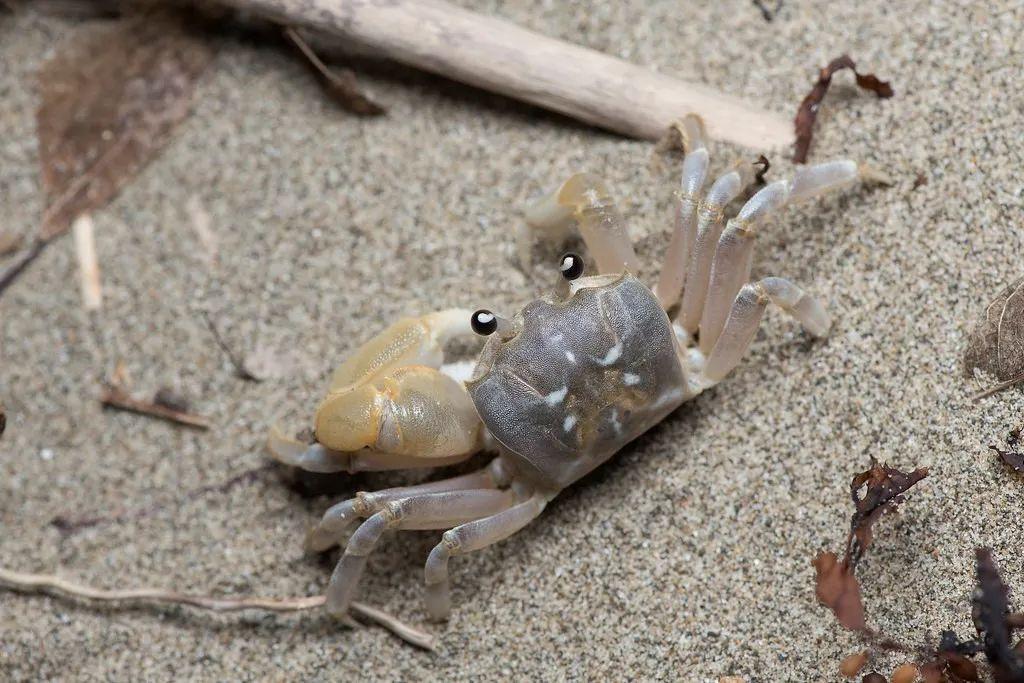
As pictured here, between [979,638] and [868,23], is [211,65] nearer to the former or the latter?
[868,23]

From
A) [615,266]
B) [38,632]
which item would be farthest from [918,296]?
[38,632]

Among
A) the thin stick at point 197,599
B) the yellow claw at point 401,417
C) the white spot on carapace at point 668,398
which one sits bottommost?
the thin stick at point 197,599

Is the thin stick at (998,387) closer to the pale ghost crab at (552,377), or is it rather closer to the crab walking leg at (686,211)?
the pale ghost crab at (552,377)

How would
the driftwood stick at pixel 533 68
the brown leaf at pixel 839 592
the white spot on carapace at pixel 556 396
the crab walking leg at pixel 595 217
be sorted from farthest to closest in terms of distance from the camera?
the driftwood stick at pixel 533 68, the crab walking leg at pixel 595 217, the white spot on carapace at pixel 556 396, the brown leaf at pixel 839 592

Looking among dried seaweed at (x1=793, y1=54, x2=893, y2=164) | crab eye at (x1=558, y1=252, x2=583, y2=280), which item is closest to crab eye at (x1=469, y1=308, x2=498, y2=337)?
crab eye at (x1=558, y1=252, x2=583, y2=280)

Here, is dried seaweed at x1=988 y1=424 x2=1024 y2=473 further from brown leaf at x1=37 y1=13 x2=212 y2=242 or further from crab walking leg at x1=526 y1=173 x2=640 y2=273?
brown leaf at x1=37 y1=13 x2=212 y2=242

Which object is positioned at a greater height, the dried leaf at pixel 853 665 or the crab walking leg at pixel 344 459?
the dried leaf at pixel 853 665

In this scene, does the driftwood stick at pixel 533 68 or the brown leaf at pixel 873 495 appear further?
the driftwood stick at pixel 533 68

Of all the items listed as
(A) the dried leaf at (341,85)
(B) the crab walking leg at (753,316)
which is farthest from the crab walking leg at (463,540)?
(A) the dried leaf at (341,85)
